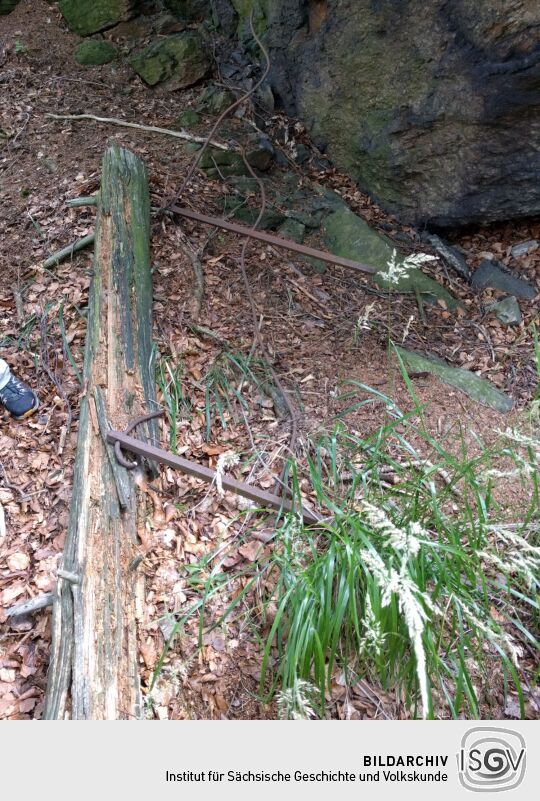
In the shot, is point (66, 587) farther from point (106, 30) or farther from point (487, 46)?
point (106, 30)

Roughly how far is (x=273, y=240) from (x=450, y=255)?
1569 millimetres

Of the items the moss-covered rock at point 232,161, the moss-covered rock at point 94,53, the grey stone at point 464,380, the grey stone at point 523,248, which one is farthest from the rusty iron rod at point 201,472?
the moss-covered rock at point 94,53

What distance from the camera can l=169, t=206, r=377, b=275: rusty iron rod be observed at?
3228 mm

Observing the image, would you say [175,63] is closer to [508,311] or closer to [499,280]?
[499,280]

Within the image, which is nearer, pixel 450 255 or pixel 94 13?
pixel 450 255

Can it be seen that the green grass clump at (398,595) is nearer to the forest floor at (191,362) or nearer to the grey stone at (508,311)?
the forest floor at (191,362)

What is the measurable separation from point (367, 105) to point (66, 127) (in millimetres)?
2461

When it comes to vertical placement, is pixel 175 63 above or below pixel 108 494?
above

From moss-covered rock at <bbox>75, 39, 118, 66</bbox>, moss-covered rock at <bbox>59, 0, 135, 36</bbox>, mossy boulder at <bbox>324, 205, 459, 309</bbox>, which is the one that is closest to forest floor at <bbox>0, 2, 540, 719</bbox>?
mossy boulder at <bbox>324, 205, 459, 309</bbox>

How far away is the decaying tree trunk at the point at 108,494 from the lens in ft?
5.82

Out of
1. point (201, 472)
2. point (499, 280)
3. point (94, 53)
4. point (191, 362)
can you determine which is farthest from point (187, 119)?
point (201, 472)

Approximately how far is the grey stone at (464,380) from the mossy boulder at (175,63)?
3642 millimetres

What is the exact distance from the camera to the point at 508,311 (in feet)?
12.7

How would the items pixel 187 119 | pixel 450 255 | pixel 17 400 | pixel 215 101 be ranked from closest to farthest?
pixel 17 400 → pixel 450 255 → pixel 187 119 → pixel 215 101
